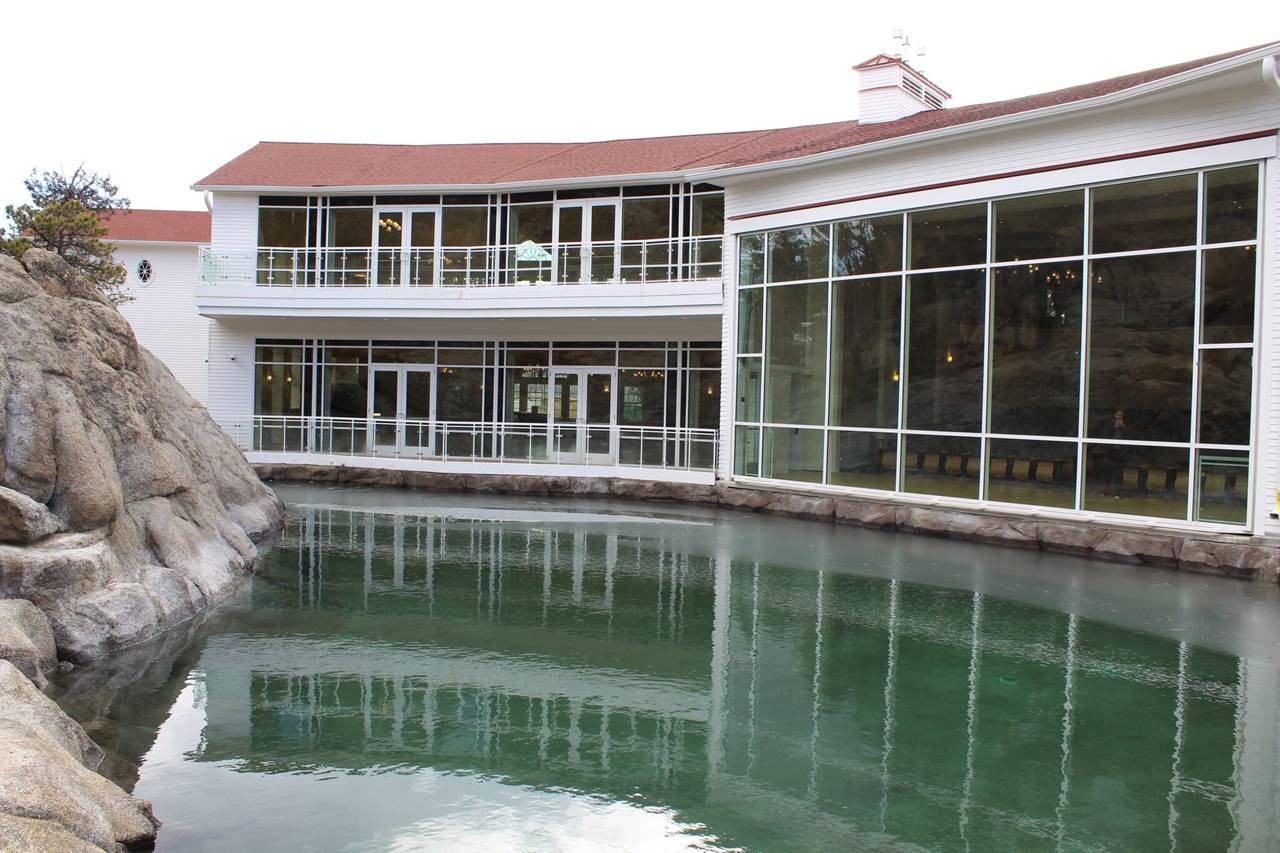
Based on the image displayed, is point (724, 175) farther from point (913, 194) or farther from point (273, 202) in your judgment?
point (273, 202)

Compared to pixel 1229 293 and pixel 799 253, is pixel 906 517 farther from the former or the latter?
pixel 1229 293

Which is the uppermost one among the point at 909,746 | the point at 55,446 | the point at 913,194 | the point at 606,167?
the point at 606,167

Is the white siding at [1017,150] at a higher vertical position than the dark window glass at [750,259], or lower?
higher

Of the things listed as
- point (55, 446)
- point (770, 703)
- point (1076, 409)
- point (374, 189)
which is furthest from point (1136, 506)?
point (374, 189)

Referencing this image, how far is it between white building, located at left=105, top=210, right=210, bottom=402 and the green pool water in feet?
94.8

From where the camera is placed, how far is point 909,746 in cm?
712

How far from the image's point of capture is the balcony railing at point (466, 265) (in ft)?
75.9

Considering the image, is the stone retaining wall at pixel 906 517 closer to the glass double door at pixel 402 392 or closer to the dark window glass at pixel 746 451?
the dark window glass at pixel 746 451

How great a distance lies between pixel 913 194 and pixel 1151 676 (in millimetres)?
11006

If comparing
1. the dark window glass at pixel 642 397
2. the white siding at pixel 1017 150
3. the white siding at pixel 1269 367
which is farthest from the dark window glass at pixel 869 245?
the dark window glass at pixel 642 397

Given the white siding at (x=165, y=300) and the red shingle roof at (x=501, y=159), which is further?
the white siding at (x=165, y=300)

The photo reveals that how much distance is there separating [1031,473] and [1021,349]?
198 centimetres

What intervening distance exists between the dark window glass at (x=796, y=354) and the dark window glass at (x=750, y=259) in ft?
2.12

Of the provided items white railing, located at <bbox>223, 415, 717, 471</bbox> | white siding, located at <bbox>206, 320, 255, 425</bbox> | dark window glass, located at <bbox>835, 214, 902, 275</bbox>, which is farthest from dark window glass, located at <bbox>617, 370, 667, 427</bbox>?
white siding, located at <bbox>206, 320, 255, 425</bbox>
